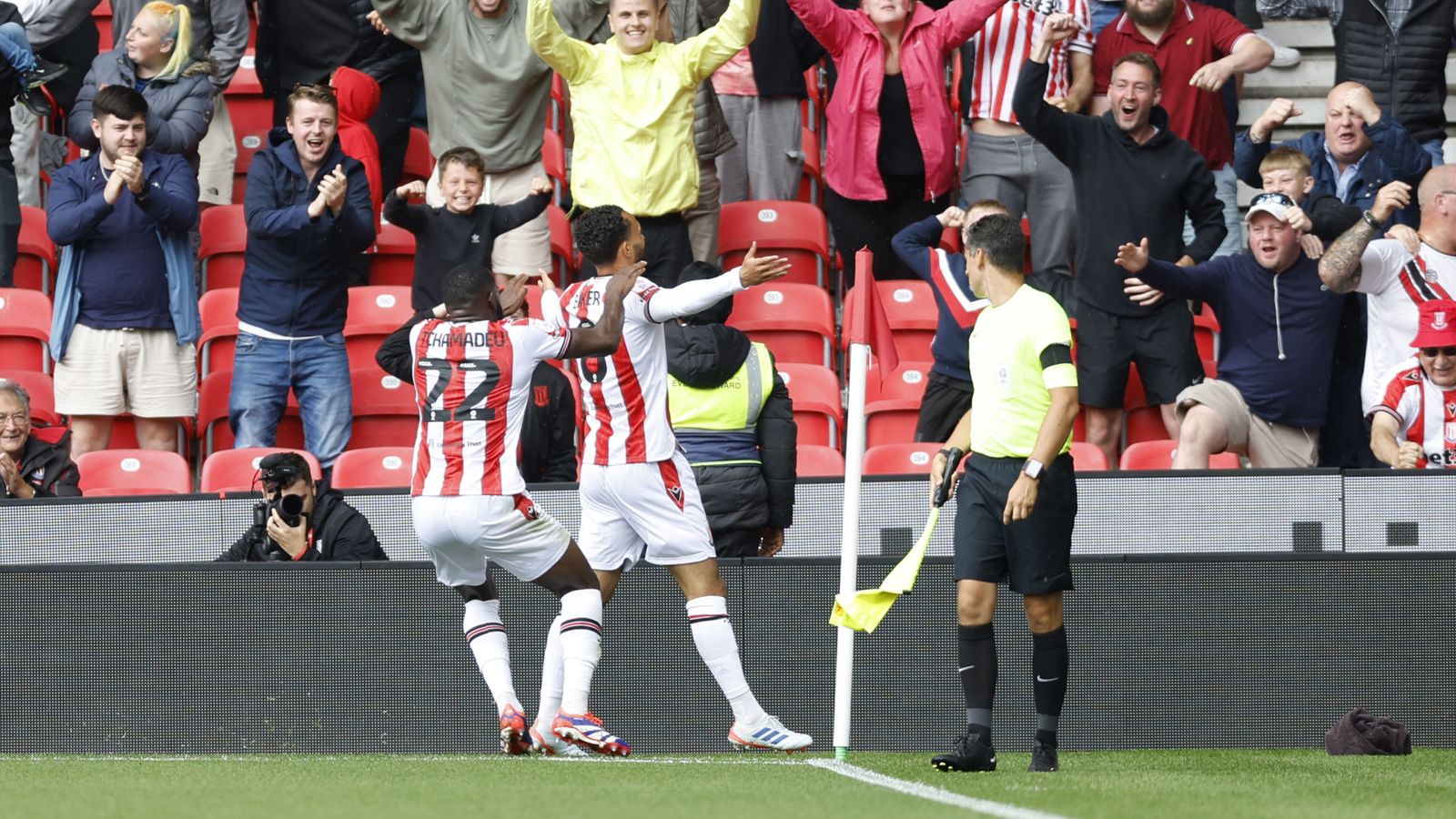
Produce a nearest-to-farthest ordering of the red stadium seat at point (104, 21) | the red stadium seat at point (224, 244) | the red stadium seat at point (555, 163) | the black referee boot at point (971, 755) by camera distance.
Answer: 1. the black referee boot at point (971, 755)
2. the red stadium seat at point (224, 244)
3. the red stadium seat at point (555, 163)
4. the red stadium seat at point (104, 21)

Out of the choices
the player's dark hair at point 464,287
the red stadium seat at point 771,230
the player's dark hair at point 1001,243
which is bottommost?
the player's dark hair at point 464,287

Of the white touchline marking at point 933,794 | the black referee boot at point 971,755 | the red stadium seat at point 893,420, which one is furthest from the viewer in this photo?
the red stadium seat at point 893,420

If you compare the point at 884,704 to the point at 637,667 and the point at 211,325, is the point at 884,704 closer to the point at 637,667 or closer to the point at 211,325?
the point at 637,667

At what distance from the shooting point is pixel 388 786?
6070 mm

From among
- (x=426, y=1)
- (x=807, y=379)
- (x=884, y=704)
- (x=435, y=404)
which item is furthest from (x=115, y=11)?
(x=884, y=704)

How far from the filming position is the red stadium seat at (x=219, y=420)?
10.8m

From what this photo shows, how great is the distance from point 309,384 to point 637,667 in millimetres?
2955

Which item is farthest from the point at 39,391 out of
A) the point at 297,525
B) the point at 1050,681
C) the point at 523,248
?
the point at 1050,681

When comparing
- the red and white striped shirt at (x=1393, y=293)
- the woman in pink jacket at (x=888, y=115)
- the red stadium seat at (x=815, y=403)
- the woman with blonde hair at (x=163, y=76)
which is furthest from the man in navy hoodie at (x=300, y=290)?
the red and white striped shirt at (x=1393, y=293)

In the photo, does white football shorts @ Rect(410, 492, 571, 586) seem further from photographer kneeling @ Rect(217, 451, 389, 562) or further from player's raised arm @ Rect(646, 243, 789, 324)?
photographer kneeling @ Rect(217, 451, 389, 562)

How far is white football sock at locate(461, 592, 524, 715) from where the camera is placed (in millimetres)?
7488

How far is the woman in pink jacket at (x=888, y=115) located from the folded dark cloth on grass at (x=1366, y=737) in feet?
14.3

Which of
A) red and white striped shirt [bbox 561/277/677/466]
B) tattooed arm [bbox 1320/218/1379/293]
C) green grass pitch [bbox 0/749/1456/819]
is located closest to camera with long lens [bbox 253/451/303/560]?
green grass pitch [bbox 0/749/1456/819]

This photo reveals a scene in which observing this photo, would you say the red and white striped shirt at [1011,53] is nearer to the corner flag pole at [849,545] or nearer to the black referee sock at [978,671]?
the corner flag pole at [849,545]
